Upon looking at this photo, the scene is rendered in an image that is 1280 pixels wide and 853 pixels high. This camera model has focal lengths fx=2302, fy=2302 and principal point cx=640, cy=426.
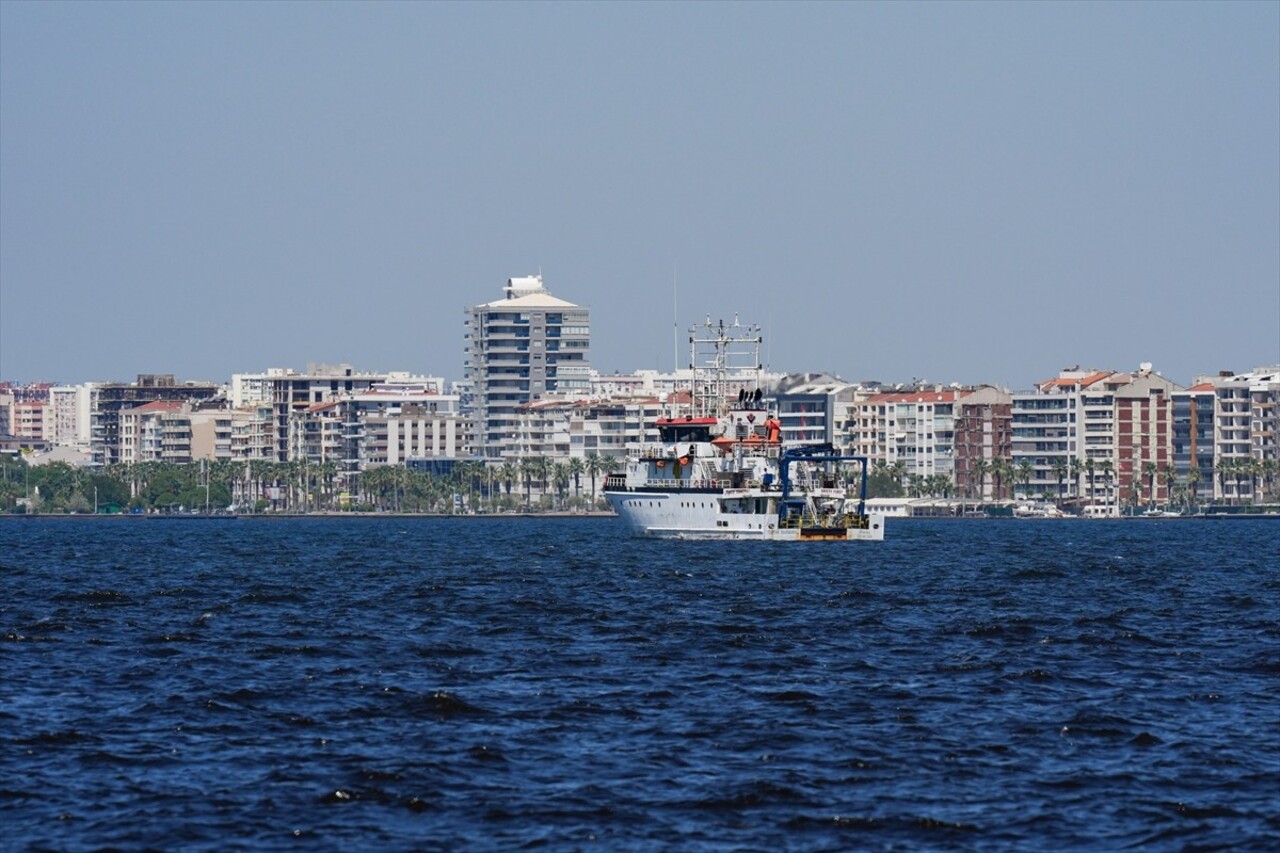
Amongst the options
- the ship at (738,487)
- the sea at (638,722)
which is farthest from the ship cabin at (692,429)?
the sea at (638,722)

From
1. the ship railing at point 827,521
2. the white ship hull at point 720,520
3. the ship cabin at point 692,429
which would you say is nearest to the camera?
the ship railing at point 827,521

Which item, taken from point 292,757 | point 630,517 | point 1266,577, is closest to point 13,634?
point 292,757

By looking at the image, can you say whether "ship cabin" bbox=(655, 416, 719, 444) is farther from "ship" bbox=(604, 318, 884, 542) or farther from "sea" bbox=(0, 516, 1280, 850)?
"sea" bbox=(0, 516, 1280, 850)

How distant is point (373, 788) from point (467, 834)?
378 centimetres

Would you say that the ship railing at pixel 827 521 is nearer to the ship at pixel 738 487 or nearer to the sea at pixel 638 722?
the ship at pixel 738 487

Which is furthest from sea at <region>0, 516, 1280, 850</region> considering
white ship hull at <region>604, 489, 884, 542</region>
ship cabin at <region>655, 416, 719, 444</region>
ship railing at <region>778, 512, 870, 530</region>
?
ship cabin at <region>655, 416, 719, 444</region>

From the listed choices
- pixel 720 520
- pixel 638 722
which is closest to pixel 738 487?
pixel 720 520

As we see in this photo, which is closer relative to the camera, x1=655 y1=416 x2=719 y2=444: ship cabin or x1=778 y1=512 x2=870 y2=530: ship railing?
x1=778 y1=512 x2=870 y2=530: ship railing

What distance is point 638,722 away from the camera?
4447 centimetres

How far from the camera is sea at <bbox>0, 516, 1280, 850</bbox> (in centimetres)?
3412

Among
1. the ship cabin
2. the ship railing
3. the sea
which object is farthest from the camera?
the ship cabin

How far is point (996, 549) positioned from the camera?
160 m

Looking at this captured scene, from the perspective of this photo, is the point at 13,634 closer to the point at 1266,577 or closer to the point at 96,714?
the point at 96,714

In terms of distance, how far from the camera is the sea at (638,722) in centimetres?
3412
